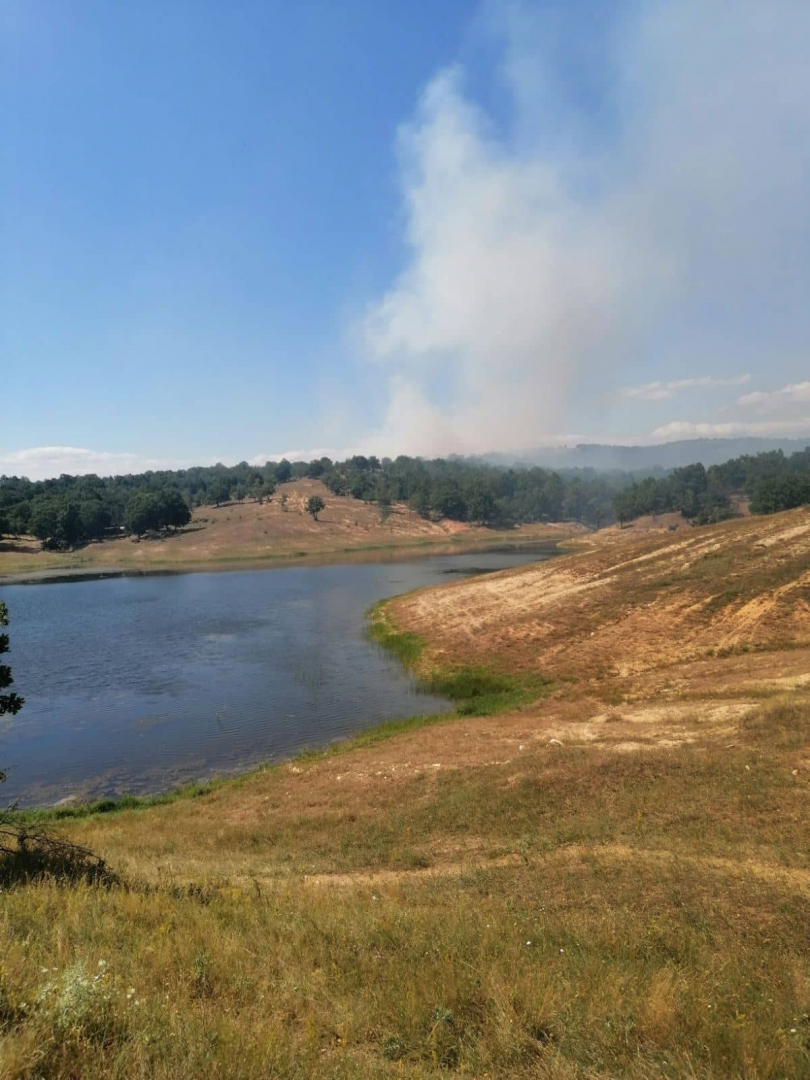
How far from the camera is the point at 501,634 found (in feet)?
141

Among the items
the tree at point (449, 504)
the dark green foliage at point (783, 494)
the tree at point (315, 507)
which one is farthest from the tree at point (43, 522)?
the dark green foliage at point (783, 494)

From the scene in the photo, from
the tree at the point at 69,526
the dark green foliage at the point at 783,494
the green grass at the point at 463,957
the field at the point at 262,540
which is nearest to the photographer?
the green grass at the point at 463,957

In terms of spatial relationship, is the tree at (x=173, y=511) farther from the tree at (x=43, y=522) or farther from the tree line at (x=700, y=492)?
the tree line at (x=700, y=492)

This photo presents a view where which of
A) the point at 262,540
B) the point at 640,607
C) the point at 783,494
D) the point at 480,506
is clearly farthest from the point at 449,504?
the point at 640,607

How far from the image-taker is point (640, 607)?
42.2 meters

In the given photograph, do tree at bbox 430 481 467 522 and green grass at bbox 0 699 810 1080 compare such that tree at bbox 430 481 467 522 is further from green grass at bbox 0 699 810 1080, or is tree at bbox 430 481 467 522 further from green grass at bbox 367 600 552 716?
green grass at bbox 0 699 810 1080

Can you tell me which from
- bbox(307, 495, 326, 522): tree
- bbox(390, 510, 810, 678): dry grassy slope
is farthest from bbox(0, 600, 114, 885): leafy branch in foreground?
bbox(307, 495, 326, 522): tree

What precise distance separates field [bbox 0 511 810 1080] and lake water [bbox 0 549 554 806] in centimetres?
429

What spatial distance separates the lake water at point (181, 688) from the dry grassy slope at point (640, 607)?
7.46 m

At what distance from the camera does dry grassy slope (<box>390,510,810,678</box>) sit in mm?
34688

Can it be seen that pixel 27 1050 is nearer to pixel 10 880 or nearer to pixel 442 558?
pixel 10 880

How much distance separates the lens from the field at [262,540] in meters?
123

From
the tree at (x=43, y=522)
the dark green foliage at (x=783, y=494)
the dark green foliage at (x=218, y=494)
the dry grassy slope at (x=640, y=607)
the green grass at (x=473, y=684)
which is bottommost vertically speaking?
the green grass at (x=473, y=684)

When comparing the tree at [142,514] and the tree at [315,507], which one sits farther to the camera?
the tree at [315,507]
